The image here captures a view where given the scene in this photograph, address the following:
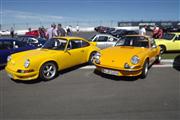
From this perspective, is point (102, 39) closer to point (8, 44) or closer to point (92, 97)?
point (8, 44)

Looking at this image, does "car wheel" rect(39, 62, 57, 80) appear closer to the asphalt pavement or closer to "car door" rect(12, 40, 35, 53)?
the asphalt pavement

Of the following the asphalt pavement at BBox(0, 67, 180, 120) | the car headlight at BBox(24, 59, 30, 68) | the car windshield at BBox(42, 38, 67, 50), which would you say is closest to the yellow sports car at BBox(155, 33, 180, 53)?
the asphalt pavement at BBox(0, 67, 180, 120)

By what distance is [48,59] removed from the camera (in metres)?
6.60

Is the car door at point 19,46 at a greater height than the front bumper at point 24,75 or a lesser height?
greater

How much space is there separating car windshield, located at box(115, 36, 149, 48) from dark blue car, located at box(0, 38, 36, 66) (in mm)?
3955

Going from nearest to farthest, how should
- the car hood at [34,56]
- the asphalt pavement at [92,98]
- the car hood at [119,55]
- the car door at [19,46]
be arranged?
1. the asphalt pavement at [92,98]
2. the car hood at [34,56]
3. the car hood at [119,55]
4. the car door at [19,46]

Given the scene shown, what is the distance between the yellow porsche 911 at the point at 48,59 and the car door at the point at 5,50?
1.05 metres

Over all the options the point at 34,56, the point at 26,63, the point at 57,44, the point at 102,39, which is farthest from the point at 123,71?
the point at 102,39

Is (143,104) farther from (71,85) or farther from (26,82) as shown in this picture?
(26,82)

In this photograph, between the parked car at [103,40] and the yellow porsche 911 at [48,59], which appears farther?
the parked car at [103,40]

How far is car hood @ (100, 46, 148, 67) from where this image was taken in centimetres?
663

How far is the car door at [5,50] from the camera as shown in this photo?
310 inches

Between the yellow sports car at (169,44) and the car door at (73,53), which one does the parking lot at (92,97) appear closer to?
the car door at (73,53)

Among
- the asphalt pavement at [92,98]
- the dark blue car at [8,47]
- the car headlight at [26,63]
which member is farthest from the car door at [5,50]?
the car headlight at [26,63]
